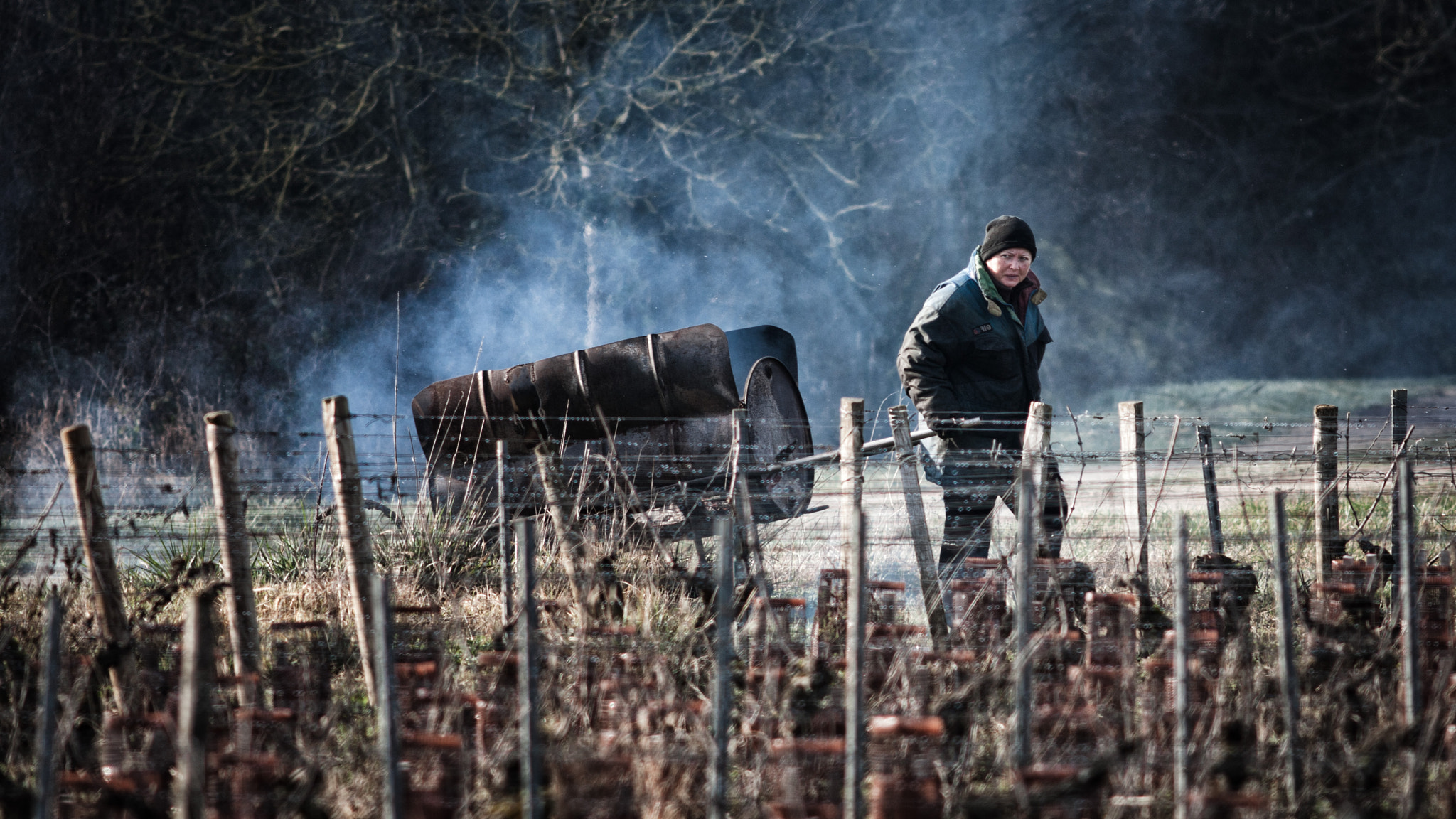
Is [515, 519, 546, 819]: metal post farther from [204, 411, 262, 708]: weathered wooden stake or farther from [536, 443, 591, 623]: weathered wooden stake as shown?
[204, 411, 262, 708]: weathered wooden stake

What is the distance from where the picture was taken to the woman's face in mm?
5215

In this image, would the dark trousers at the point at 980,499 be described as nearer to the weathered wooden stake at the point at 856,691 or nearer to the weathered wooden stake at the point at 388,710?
the weathered wooden stake at the point at 856,691

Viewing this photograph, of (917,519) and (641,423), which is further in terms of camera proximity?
(641,423)

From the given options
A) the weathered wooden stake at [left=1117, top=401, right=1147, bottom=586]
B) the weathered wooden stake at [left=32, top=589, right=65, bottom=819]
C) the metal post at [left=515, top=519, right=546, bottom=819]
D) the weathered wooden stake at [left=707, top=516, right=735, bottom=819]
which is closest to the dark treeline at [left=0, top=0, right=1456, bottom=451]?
the weathered wooden stake at [left=1117, top=401, right=1147, bottom=586]

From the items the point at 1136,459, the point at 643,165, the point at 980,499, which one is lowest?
the point at 980,499

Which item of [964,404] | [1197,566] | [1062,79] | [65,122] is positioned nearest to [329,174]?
[65,122]

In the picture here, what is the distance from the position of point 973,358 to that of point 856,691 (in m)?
2.66

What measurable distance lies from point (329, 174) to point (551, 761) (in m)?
9.83

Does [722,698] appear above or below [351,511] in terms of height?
below

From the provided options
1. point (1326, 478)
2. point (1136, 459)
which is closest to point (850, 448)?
point (1136, 459)

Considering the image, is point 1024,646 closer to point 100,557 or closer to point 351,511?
point 351,511

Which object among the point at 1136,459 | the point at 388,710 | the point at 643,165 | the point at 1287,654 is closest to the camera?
the point at 388,710

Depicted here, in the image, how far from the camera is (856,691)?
9.43 feet

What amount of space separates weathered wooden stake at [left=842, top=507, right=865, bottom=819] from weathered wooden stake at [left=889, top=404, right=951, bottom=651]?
1819mm
